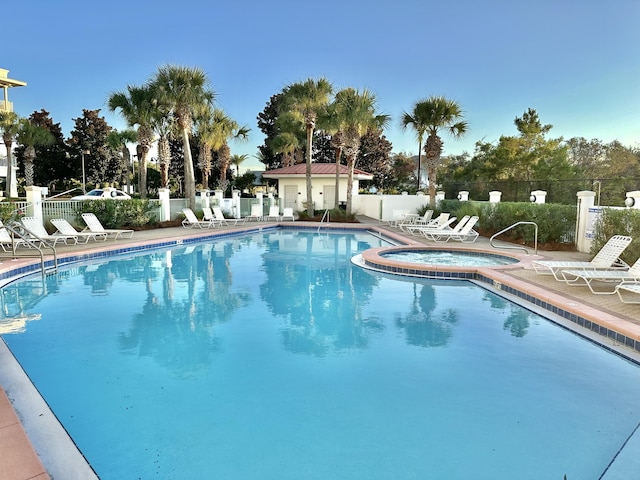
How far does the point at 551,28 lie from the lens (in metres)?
17.5

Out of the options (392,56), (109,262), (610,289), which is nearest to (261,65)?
(392,56)

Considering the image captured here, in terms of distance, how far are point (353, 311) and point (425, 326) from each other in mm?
1275

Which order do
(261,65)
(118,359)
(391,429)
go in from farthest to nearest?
(261,65)
(118,359)
(391,429)

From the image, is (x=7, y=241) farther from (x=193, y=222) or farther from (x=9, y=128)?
(x=9, y=128)

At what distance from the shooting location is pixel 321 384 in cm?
455

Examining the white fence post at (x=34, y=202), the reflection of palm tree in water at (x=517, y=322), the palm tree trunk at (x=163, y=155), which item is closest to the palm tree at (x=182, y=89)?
the palm tree trunk at (x=163, y=155)

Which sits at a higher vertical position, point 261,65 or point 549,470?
point 261,65

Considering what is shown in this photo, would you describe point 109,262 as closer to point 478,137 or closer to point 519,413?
point 519,413

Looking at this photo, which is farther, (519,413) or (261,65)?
(261,65)

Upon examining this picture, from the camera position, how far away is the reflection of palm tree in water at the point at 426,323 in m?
5.93

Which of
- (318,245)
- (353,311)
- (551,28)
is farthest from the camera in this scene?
(551,28)

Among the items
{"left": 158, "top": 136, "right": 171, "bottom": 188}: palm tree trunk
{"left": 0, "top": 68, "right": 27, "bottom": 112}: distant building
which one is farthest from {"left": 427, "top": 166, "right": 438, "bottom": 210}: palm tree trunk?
{"left": 0, "top": 68, "right": 27, "bottom": 112}: distant building

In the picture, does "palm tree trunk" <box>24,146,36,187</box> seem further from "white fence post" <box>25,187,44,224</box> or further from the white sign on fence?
the white sign on fence

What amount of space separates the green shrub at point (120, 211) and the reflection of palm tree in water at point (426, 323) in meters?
13.5
